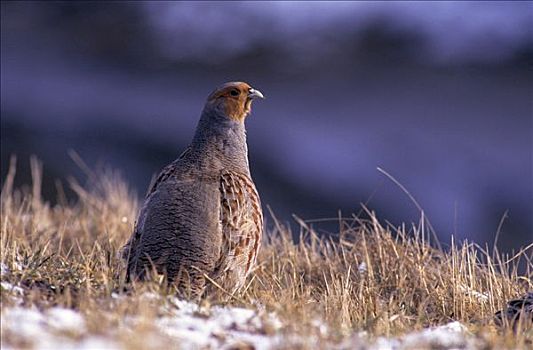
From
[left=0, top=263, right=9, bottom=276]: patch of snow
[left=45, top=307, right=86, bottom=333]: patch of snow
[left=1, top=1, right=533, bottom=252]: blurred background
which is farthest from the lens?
[left=1, top=1, right=533, bottom=252]: blurred background

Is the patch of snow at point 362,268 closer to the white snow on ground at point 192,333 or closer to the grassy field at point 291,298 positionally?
the grassy field at point 291,298

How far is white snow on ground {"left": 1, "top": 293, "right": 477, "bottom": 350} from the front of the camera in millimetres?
2938

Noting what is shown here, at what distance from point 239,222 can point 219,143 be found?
20.7 inches

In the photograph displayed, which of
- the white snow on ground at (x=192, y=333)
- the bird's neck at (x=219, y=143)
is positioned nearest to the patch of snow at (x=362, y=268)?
the bird's neck at (x=219, y=143)

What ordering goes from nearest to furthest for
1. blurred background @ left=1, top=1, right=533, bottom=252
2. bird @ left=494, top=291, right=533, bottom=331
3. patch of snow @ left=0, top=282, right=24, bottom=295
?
1. patch of snow @ left=0, top=282, right=24, bottom=295
2. bird @ left=494, top=291, right=533, bottom=331
3. blurred background @ left=1, top=1, right=533, bottom=252

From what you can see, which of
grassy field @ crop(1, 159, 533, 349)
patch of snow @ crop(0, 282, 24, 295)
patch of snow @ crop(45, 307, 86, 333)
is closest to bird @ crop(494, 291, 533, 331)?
grassy field @ crop(1, 159, 533, 349)

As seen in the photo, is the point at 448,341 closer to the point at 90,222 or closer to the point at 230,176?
the point at 230,176

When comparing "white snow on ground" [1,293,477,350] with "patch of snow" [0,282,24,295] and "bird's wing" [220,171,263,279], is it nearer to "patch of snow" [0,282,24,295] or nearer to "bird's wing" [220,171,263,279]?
"patch of snow" [0,282,24,295]

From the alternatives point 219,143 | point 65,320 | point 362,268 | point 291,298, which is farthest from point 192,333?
point 362,268

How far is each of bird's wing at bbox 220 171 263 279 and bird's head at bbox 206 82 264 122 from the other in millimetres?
A: 435

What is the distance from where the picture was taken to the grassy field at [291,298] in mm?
3195

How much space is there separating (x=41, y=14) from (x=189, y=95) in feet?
14.5

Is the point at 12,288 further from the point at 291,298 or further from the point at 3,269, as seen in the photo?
the point at 291,298

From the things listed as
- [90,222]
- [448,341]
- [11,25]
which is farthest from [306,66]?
[448,341]
